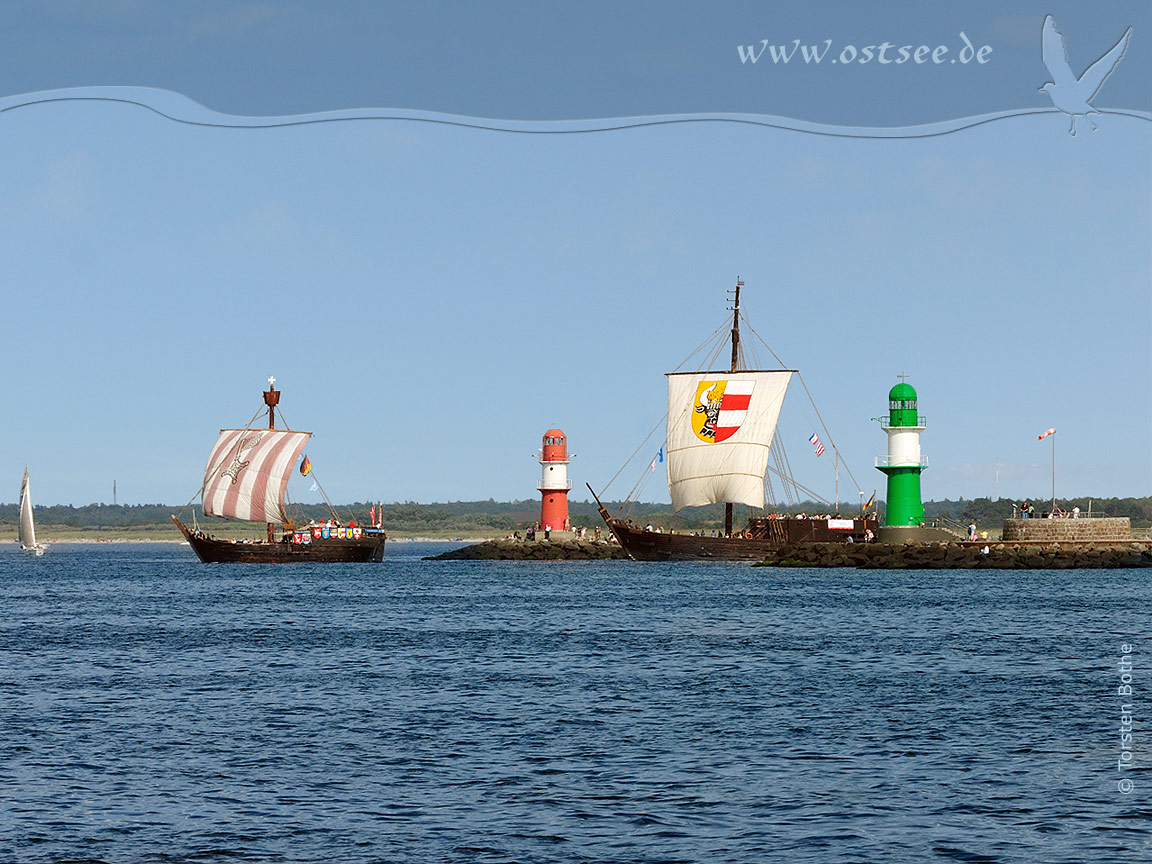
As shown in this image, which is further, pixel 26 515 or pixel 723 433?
pixel 26 515

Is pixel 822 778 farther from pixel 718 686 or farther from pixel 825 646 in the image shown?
pixel 825 646

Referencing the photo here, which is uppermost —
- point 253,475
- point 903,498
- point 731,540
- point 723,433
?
point 723,433

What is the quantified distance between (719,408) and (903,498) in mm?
29936

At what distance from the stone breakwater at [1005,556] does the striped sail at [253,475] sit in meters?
66.6

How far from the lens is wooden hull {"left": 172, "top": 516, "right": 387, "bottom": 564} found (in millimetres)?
138750

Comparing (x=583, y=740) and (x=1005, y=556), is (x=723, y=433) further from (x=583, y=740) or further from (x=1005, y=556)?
(x=583, y=740)

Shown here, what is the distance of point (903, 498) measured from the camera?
321 feet

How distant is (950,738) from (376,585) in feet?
230

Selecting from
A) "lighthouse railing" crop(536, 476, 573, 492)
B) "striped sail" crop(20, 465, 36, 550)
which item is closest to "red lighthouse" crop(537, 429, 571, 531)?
"lighthouse railing" crop(536, 476, 573, 492)

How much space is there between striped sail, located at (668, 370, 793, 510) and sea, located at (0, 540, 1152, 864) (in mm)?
69995

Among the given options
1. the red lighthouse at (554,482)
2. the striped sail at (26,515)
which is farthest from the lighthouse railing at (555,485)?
the striped sail at (26,515)

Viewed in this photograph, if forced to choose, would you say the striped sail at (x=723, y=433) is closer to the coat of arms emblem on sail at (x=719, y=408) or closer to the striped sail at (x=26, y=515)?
the coat of arms emblem on sail at (x=719, y=408)

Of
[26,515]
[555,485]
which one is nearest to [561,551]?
[555,485]

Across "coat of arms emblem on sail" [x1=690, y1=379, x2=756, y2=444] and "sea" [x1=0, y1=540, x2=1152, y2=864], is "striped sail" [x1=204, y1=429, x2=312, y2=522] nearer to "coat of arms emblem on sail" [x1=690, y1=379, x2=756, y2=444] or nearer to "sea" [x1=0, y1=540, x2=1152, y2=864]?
"coat of arms emblem on sail" [x1=690, y1=379, x2=756, y2=444]
